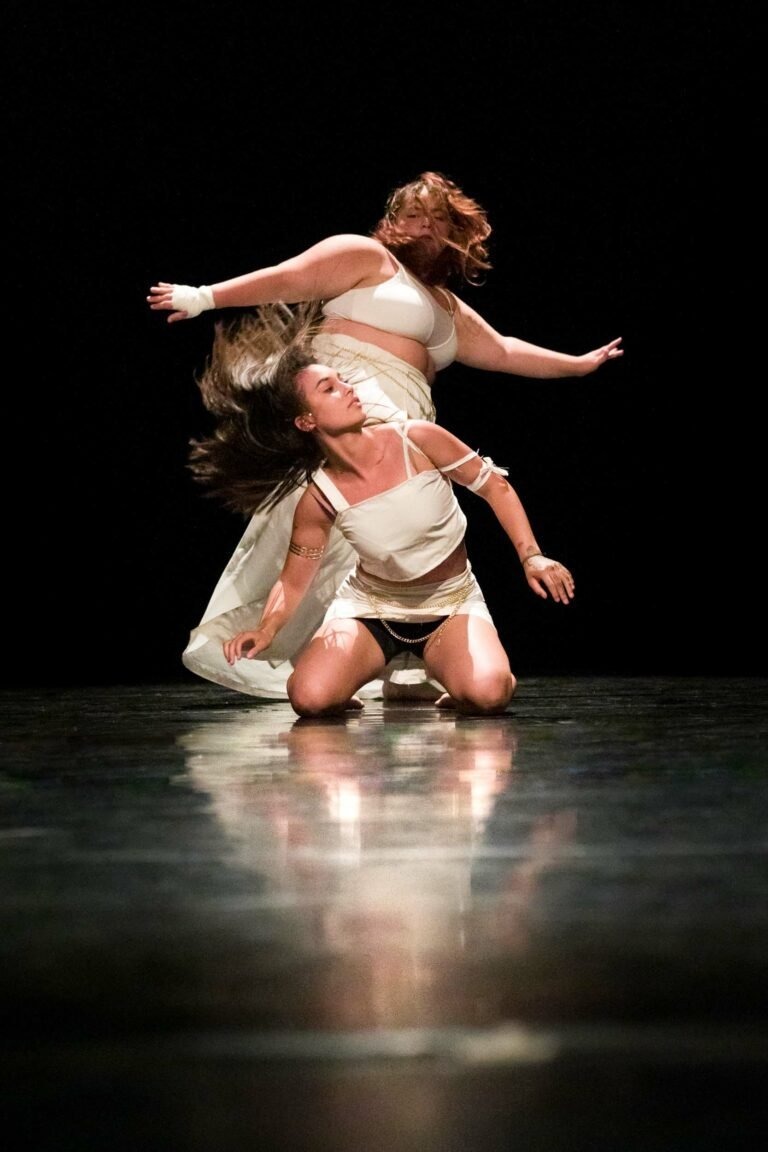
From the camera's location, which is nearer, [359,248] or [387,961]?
[387,961]

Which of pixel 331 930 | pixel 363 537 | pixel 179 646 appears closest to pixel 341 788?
pixel 331 930

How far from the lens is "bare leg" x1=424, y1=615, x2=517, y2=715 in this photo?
2211mm

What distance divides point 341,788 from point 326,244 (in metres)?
1.45

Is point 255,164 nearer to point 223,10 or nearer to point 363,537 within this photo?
point 223,10

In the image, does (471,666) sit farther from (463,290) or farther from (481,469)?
(463,290)

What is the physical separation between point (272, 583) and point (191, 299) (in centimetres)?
62

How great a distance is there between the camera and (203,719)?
2205mm

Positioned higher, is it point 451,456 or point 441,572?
point 451,456

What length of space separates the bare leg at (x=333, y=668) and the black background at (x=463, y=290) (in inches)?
43.7

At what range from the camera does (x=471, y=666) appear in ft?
7.36

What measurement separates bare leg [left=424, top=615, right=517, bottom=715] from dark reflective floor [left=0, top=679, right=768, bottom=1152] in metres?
0.76

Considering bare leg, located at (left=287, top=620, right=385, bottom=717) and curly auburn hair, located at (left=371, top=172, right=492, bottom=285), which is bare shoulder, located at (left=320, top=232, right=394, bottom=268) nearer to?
curly auburn hair, located at (left=371, top=172, right=492, bottom=285)

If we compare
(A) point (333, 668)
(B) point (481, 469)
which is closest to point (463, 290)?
(B) point (481, 469)

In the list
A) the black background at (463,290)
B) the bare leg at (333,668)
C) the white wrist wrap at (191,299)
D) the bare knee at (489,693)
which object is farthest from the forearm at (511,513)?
the black background at (463,290)
